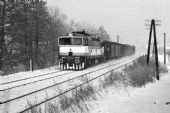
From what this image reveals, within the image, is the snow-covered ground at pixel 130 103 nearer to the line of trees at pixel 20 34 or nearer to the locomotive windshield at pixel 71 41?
the locomotive windshield at pixel 71 41

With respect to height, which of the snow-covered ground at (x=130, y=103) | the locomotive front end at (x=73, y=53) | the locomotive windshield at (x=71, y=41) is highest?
the locomotive windshield at (x=71, y=41)

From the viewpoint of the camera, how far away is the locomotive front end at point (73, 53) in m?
22.8

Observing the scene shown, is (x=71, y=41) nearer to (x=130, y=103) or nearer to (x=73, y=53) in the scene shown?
(x=73, y=53)

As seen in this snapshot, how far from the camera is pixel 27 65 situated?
3394cm

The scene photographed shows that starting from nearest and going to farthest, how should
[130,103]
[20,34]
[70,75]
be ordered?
[130,103] < [70,75] < [20,34]

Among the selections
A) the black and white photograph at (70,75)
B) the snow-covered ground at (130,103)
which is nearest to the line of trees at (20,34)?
the black and white photograph at (70,75)

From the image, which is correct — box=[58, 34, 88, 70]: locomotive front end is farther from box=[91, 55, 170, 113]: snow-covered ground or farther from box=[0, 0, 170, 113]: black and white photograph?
box=[91, 55, 170, 113]: snow-covered ground

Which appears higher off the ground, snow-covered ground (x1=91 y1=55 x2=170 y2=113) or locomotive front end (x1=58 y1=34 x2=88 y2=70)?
locomotive front end (x1=58 y1=34 x2=88 y2=70)

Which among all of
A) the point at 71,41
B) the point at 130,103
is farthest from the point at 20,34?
the point at 130,103

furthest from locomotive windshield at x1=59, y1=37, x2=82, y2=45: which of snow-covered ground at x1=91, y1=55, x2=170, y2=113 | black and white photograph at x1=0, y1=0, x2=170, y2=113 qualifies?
snow-covered ground at x1=91, y1=55, x2=170, y2=113

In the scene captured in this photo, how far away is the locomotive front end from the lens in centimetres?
2275

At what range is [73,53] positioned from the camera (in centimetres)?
2284

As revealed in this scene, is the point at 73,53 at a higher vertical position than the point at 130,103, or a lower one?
higher

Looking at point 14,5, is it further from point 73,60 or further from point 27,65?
point 73,60
